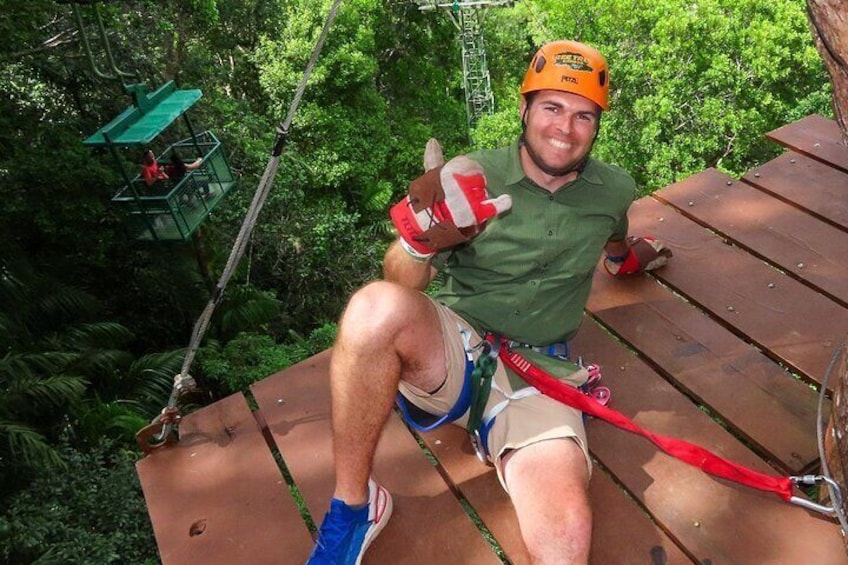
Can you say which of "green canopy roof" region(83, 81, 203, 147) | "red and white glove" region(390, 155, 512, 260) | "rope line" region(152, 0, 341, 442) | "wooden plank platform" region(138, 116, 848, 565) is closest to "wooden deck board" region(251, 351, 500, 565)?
"wooden plank platform" region(138, 116, 848, 565)

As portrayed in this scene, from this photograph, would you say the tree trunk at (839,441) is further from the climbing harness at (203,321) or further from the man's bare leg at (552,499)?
the climbing harness at (203,321)

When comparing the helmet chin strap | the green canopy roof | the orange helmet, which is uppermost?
the orange helmet

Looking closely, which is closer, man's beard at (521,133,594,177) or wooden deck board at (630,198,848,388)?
man's beard at (521,133,594,177)

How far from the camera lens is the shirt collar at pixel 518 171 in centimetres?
261

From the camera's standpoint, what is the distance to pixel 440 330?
2318 mm

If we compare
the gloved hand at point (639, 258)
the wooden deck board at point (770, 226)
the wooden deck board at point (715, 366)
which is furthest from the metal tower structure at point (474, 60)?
the wooden deck board at point (715, 366)

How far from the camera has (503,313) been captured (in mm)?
2590

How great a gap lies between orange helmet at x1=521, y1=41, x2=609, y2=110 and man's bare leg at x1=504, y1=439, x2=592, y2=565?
1.37 m

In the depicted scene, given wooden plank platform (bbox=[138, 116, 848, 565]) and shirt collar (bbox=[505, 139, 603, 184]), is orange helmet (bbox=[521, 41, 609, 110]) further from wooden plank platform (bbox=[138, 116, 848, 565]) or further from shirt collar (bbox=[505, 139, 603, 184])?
wooden plank platform (bbox=[138, 116, 848, 565])

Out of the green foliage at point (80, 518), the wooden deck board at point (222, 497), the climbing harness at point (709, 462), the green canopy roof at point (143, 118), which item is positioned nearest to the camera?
the climbing harness at point (709, 462)

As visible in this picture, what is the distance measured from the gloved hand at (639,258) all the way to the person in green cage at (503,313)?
0.39 metres

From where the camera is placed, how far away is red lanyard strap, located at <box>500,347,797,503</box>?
2.24 metres

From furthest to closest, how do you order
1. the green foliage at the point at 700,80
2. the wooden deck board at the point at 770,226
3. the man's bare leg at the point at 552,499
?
the green foliage at the point at 700,80 < the wooden deck board at the point at 770,226 < the man's bare leg at the point at 552,499

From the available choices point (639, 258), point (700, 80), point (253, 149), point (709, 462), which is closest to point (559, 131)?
point (639, 258)
